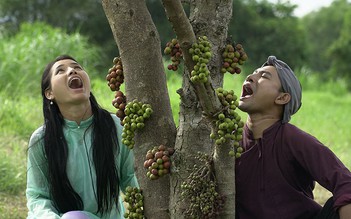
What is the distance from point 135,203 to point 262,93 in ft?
2.73

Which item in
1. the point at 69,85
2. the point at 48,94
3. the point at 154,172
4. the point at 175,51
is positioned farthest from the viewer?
the point at 48,94

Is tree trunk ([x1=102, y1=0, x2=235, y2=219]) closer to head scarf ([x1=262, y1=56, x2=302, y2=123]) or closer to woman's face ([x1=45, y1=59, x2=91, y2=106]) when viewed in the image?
head scarf ([x1=262, y1=56, x2=302, y2=123])

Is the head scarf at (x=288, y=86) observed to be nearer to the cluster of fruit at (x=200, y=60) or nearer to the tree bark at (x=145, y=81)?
the tree bark at (x=145, y=81)

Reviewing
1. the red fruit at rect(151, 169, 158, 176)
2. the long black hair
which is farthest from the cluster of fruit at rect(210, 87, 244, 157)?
the long black hair

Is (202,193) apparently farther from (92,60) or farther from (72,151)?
(92,60)

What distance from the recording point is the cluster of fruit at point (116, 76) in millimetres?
3561

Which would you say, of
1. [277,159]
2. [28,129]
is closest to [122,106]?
[277,159]

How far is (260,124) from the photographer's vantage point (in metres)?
3.61

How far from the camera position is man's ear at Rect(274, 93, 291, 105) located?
3619 millimetres

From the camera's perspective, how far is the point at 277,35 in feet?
104

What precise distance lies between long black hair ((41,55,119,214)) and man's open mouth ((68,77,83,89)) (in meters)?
0.15

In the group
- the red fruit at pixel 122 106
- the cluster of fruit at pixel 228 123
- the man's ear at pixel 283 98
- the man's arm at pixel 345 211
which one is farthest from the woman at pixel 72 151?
the man's arm at pixel 345 211

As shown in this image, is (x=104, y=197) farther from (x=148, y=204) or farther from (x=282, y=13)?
(x=282, y=13)

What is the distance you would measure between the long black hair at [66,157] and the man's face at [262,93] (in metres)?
0.85
